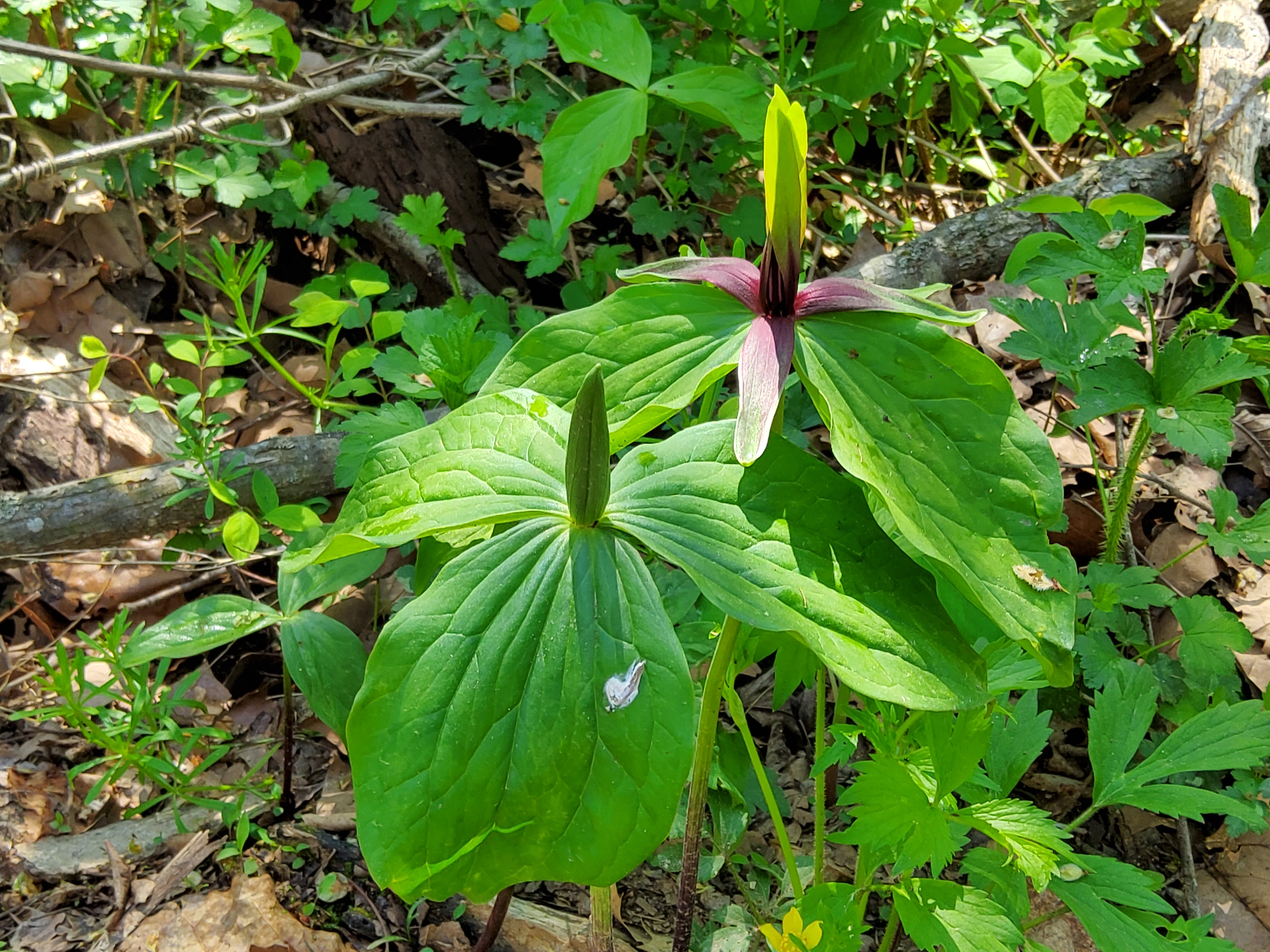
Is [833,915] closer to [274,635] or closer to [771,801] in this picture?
[771,801]

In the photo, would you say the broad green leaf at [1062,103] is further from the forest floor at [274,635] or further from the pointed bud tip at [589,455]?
the pointed bud tip at [589,455]

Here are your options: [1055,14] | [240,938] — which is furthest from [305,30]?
[240,938]

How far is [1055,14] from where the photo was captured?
2.99m

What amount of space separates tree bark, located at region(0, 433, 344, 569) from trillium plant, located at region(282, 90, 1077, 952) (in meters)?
1.17

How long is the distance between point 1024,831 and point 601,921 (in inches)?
22.0

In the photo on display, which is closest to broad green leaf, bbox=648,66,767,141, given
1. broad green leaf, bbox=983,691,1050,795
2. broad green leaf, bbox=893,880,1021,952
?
broad green leaf, bbox=983,691,1050,795

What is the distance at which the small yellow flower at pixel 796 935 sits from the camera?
1172 mm

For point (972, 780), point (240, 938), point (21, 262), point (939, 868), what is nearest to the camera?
point (939, 868)

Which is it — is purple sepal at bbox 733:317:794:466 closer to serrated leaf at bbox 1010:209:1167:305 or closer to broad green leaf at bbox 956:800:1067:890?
broad green leaf at bbox 956:800:1067:890

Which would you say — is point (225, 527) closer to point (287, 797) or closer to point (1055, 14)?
point (287, 797)

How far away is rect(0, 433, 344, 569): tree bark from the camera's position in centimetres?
209

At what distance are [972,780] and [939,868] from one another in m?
0.20

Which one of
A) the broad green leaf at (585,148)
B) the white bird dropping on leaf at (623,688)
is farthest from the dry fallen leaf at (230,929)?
the broad green leaf at (585,148)

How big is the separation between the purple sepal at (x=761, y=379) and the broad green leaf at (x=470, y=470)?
0.22 meters
